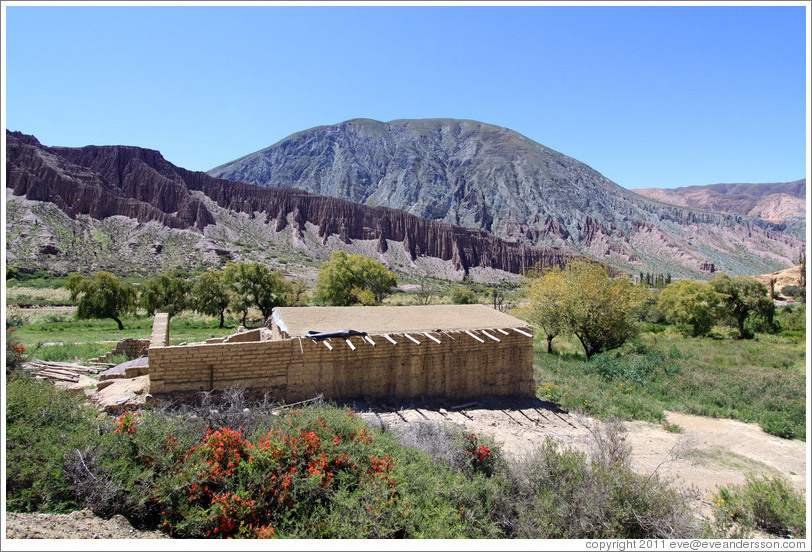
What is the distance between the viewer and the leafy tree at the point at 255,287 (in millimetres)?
33219

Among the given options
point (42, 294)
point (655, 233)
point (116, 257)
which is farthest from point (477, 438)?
point (655, 233)

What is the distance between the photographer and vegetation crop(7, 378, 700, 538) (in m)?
4.52

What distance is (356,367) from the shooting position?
9484mm

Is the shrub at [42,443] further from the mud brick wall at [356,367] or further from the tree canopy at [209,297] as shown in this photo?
the tree canopy at [209,297]

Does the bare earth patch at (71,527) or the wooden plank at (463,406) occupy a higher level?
the bare earth patch at (71,527)

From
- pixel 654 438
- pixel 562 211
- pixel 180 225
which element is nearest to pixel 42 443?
pixel 654 438

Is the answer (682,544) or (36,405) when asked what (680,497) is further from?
(36,405)

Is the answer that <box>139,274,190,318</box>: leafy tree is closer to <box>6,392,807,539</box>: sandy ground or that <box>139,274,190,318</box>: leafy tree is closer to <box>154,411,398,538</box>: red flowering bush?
<box>6,392,807,539</box>: sandy ground

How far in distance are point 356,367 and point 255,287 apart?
26.4m

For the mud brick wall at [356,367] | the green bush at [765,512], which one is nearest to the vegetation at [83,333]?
the mud brick wall at [356,367]

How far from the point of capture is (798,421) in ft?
36.2

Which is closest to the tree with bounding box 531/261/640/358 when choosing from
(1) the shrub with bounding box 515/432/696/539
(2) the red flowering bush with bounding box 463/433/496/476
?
(2) the red flowering bush with bounding box 463/433/496/476

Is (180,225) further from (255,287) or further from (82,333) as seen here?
(82,333)

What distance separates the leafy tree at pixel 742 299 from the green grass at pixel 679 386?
580 inches
